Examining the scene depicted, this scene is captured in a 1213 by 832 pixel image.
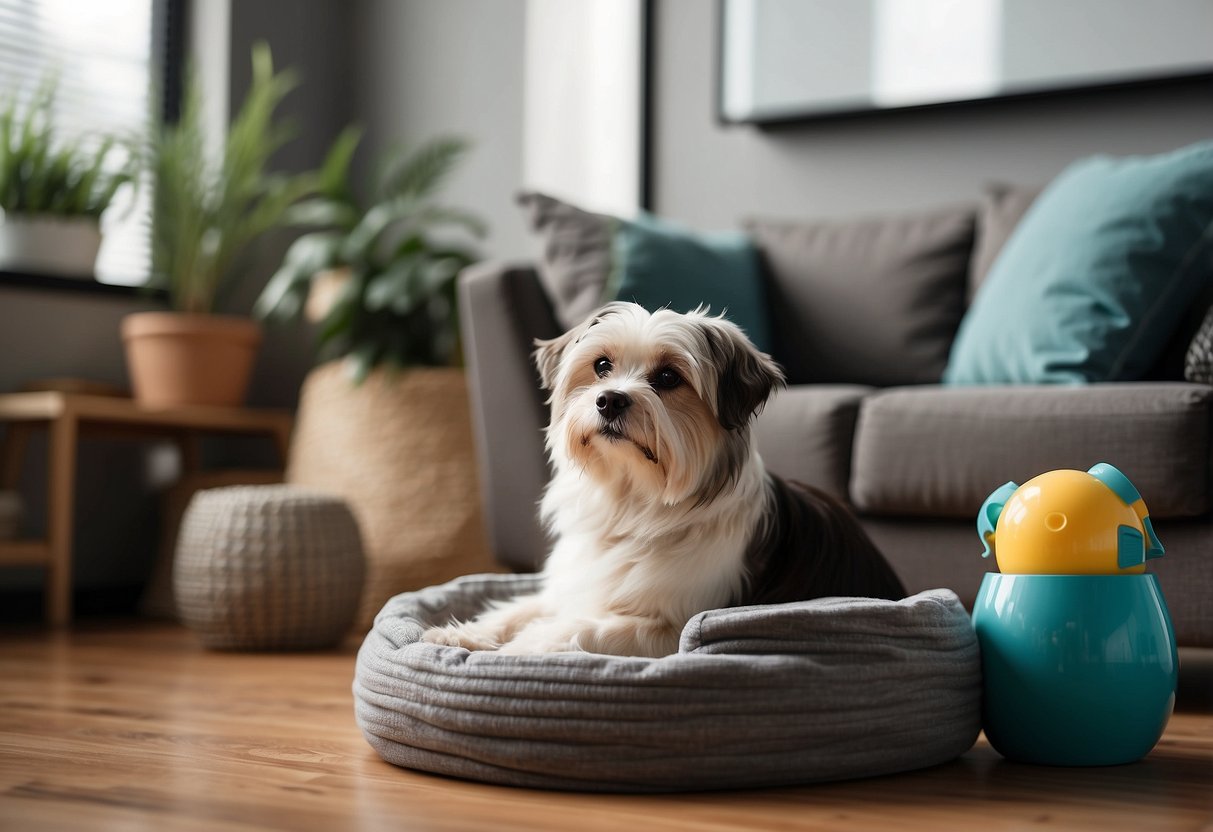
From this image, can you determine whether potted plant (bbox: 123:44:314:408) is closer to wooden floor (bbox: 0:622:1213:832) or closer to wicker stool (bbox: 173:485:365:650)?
wicker stool (bbox: 173:485:365:650)

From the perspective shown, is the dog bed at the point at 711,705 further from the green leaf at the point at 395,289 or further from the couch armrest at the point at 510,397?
the green leaf at the point at 395,289

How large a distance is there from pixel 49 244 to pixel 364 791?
285 centimetres

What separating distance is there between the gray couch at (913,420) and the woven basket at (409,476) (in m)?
0.72

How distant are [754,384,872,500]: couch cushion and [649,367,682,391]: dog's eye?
0.87m

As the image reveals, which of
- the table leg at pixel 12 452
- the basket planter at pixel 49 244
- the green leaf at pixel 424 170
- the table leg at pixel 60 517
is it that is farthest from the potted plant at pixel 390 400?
the table leg at pixel 12 452

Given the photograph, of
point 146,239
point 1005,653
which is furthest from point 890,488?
point 146,239

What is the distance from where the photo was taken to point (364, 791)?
155 cm

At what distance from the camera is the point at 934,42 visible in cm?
371

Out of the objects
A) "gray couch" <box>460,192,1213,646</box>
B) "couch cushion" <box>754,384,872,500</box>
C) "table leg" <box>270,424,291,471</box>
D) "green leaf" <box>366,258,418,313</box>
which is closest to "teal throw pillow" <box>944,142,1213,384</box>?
"gray couch" <box>460,192,1213,646</box>

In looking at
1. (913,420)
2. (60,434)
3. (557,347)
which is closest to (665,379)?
(557,347)

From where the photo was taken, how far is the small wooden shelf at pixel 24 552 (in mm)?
3383

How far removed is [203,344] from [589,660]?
2.75 metres

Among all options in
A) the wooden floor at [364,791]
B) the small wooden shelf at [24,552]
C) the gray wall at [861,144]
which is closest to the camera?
→ the wooden floor at [364,791]

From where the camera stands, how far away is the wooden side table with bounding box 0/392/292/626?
11.3 ft
